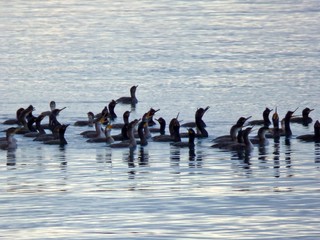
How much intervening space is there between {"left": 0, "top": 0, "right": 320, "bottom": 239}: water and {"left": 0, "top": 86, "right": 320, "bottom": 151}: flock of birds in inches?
16.1

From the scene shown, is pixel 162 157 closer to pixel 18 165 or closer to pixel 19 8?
pixel 18 165

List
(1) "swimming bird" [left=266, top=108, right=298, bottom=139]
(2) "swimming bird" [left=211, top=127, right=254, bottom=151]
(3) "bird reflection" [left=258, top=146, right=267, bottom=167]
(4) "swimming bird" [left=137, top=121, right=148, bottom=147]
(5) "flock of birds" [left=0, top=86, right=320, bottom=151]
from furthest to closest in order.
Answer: (1) "swimming bird" [left=266, top=108, right=298, bottom=139] → (4) "swimming bird" [left=137, top=121, right=148, bottom=147] → (5) "flock of birds" [left=0, top=86, right=320, bottom=151] → (2) "swimming bird" [left=211, top=127, right=254, bottom=151] → (3) "bird reflection" [left=258, top=146, right=267, bottom=167]

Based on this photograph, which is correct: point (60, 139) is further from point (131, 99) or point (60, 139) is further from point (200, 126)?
point (131, 99)

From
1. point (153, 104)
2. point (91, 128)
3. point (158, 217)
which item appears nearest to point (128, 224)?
point (158, 217)

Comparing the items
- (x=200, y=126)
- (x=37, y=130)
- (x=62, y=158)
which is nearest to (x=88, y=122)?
(x=37, y=130)

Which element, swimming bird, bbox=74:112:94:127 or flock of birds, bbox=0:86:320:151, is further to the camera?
swimming bird, bbox=74:112:94:127

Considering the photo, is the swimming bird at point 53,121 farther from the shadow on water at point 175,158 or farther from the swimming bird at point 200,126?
the shadow on water at point 175,158

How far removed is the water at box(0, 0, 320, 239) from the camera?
79.8 feet

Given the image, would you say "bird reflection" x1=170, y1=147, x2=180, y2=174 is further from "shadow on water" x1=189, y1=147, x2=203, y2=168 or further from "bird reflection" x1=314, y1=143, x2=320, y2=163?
"bird reflection" x1=314, y1=143, x2=320, y2=163

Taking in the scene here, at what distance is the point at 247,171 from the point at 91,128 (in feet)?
29.0

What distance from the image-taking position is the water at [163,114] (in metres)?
24.3

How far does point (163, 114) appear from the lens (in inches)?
1603

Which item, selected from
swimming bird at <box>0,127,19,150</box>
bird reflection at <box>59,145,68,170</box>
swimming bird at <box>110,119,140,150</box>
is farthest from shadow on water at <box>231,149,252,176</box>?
swimming bird at <box>0,127,19,150</box>

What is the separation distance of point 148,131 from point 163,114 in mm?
4638
